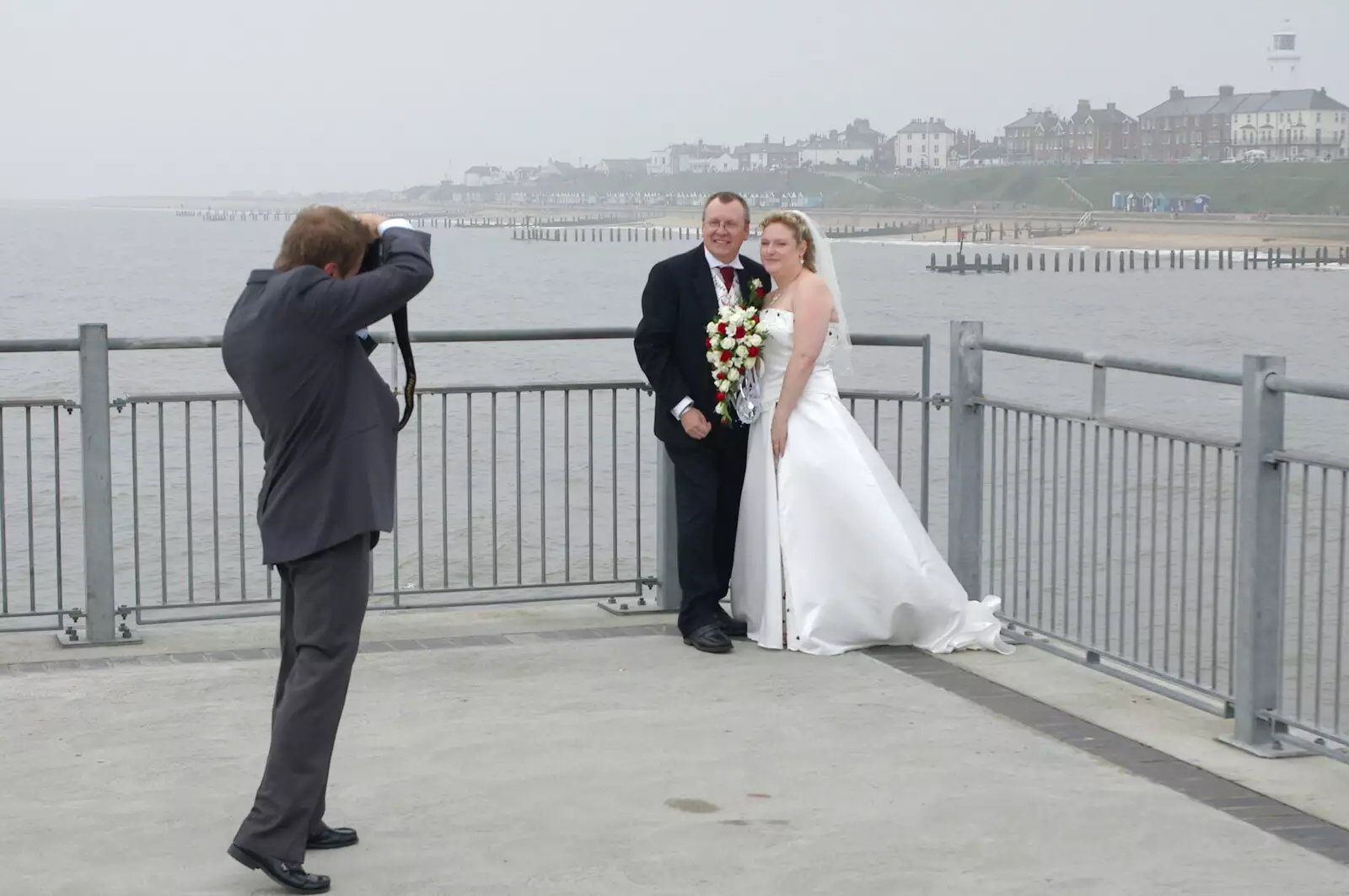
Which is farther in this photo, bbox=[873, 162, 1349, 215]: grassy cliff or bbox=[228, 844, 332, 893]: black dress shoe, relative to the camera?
bbox=[873, 162, 1349, 215]: grassy cliff

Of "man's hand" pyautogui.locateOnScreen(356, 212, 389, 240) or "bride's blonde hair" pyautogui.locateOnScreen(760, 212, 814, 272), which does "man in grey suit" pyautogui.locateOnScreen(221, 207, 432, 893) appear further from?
"bride's blonde hair" pyautogui.locateOnScreen(760, 212, 814, 272)

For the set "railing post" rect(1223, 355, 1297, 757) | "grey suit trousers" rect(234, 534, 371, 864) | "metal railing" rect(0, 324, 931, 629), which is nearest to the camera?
"grey suit trousers" rect(234, 534, 371, 864)

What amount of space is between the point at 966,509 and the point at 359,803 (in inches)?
143

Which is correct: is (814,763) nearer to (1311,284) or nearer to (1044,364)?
(1044,364)

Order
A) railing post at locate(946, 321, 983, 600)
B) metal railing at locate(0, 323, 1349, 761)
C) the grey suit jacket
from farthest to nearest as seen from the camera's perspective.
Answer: railing post at locate(946, 321, 983, 600) < metal railing at locate(0, 323, 1349, 761) < the grey suit jacket

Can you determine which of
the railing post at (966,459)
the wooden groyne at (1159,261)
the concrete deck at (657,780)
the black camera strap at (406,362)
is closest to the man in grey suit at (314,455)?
the black camera strap at (406,362)

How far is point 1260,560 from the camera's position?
6.08 meters

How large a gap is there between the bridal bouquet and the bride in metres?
0.06

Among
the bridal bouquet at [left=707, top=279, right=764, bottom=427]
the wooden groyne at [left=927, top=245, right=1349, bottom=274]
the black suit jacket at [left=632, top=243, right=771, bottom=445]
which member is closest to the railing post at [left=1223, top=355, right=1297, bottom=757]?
the bridal bouquet at [left=707, top=279, right=764, bottom=427]

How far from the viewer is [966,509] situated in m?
8.21

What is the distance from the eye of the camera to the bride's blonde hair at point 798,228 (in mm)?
7793

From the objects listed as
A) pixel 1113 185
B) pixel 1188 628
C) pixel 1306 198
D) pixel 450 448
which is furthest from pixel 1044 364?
pixel 1113 185

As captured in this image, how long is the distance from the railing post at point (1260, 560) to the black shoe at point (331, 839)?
10.0ft

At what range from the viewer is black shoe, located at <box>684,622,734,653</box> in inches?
300
